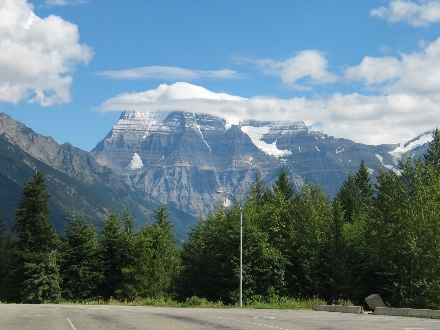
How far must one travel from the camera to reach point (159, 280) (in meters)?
73.6

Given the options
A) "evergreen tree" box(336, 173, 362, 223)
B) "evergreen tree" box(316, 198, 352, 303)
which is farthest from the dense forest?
"evergreen tree" box(336, 173, 362, 223)

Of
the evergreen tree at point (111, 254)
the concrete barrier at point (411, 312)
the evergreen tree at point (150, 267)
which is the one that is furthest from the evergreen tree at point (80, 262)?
the concrete barrier at point (411, 312)

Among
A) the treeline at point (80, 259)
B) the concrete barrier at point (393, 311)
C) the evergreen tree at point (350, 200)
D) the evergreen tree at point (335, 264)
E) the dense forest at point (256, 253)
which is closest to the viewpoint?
the concrete barrier at point (393, 311)

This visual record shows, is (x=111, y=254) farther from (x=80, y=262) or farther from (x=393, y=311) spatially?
(x=393, y=311)

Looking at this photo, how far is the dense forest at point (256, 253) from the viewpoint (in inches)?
2190

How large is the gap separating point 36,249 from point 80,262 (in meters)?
5.97

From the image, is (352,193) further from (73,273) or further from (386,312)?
(386,312)

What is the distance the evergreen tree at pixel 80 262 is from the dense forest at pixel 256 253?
137 mm

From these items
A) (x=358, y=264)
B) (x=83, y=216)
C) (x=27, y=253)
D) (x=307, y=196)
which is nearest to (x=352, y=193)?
(x=307, y=196)

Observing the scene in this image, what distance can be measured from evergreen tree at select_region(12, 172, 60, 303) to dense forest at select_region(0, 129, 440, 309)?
13 centimetres

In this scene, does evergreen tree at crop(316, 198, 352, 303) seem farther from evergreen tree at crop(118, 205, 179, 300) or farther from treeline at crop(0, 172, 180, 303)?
treeline at crop(0, 172, 180, 303)

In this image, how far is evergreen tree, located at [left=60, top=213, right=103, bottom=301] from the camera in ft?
256

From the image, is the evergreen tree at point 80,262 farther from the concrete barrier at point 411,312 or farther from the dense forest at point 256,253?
the concrete barrier at point 411,312

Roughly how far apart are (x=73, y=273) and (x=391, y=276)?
42086 mm
